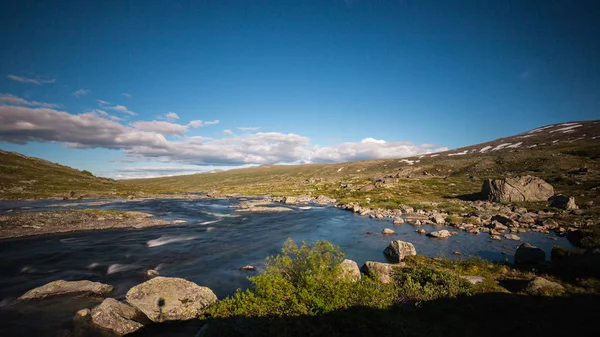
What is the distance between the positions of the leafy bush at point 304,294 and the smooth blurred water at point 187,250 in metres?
5.91

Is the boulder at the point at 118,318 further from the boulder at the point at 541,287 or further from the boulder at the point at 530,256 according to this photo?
the boulder at the point at 530,256

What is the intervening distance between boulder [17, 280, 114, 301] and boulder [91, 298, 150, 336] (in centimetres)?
409

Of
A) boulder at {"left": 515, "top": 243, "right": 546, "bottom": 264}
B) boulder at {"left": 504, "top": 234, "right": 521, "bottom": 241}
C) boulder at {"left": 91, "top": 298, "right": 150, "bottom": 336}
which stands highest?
boulder at {"left": 91, "top": 298, "right": 150, "bottom": 336}

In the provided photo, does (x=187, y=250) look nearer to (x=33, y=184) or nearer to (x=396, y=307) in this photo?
(x=396, y=307)

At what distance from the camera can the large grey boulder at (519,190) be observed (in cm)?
4406

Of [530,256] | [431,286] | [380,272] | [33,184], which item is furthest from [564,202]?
[33,184]

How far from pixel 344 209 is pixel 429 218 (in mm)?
20279

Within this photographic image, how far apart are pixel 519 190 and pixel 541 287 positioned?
43012 mm

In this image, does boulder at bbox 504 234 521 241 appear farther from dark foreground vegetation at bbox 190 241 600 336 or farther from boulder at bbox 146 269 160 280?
boulder at bbox 146 269 160 280

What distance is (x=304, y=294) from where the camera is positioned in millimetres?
9734

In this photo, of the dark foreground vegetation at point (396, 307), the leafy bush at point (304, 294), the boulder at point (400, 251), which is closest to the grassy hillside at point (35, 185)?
the leafy bush at point (304, 294)

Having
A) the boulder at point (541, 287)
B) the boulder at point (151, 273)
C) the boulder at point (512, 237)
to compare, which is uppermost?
the boulder at point (541, 287)

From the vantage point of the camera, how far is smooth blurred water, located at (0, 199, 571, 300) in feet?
59.6

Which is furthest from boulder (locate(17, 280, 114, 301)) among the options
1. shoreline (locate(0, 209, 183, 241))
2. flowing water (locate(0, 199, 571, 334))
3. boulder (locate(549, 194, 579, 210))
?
boulder (locate(549, 194, 579, 210))
